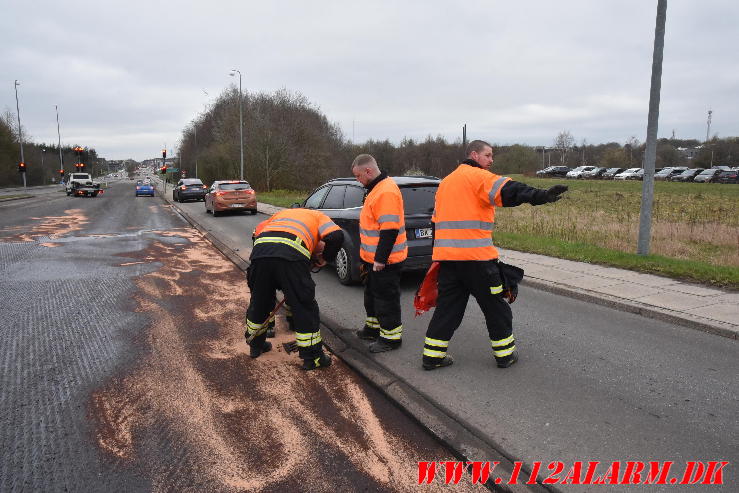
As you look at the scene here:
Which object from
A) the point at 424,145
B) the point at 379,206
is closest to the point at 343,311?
the point at 379,206

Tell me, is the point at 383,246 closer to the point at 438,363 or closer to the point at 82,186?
the point at 438,363

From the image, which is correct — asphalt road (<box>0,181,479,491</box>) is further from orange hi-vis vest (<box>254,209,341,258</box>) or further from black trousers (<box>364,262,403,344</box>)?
orange hi-vis vest (<box>254,209,341,258</box>)

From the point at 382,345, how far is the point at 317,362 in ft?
2.34

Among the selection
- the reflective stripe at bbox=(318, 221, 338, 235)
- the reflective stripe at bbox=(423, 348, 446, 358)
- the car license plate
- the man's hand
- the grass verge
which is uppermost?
the man's hand

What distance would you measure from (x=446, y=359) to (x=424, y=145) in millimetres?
77759

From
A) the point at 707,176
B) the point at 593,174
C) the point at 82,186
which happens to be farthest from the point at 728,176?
the point at 82,186

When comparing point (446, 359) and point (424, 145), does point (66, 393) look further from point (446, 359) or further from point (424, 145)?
point (424, 145)

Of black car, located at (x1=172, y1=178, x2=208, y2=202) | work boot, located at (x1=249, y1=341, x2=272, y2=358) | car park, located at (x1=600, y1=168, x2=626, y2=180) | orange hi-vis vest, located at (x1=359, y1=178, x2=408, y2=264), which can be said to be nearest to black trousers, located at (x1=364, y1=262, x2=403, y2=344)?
orange hi-vis vest, located at (x1=359, y1=178, x2=408, y2=264)

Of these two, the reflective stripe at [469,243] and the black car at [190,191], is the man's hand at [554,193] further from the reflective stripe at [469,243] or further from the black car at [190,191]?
the black car at [190,191]

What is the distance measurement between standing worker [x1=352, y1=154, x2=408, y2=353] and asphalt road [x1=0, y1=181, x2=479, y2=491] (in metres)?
0.60

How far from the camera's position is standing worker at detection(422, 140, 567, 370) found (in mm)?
4223

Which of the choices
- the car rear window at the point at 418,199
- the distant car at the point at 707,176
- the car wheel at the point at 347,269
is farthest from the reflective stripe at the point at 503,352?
the distant car at the point at 707,176

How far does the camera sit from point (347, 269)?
7781 millimetres

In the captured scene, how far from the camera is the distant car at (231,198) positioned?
21203mm
